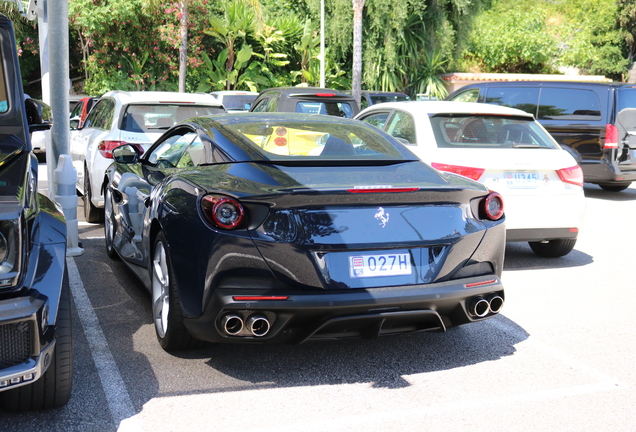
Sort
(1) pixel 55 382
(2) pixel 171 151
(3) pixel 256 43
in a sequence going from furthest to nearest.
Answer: (3) pixel 256 43, (2) pixel 171 151, (1) pixel 55 382

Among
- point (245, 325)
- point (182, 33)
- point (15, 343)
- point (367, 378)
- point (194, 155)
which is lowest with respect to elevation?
point (367, 378)

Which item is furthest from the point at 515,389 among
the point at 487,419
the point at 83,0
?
the point at 83,0

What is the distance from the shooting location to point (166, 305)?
14.3 feet

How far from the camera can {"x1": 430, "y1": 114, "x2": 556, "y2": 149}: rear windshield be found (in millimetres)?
7066

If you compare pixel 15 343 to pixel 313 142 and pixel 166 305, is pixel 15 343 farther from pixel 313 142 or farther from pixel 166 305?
pixel 313 142

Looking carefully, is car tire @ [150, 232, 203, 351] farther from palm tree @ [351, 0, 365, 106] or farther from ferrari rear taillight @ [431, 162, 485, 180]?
palm tree @ [351, 0, 365, 106]

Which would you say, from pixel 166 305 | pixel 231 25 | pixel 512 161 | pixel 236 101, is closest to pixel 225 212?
pixel 166 305

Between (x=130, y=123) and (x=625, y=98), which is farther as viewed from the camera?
(x=625, y=98)

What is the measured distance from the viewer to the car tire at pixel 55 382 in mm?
3398

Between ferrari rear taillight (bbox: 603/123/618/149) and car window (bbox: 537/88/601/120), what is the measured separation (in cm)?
26

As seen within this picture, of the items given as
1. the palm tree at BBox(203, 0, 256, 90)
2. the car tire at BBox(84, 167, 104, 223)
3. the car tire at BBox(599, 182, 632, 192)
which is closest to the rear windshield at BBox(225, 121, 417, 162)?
the car tire at BBox(84, 167, 104, 223)

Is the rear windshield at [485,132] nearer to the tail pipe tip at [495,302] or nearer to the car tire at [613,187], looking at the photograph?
the tail pipe tip at [495,302]

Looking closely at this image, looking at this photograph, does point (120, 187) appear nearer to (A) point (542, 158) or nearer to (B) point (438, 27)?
(A) point (542, 158)

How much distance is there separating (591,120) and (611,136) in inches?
17.4
